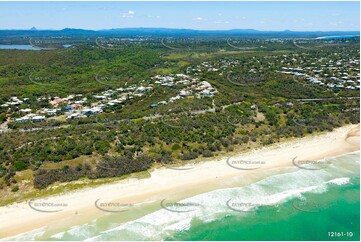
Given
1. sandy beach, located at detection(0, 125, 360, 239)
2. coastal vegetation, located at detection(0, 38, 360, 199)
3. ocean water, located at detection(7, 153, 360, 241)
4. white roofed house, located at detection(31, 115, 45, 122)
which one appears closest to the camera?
ocean water, located at detection(7, 153, 360, 241)

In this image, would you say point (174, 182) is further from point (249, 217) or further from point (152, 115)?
point (152, 115)

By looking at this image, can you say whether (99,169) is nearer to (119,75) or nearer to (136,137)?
(136,137)

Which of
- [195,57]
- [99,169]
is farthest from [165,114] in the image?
[195,57]

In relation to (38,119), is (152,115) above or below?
above

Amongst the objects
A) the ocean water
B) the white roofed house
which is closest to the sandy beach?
the ocean water

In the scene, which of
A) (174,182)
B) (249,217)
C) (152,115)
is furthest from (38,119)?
(249,217)

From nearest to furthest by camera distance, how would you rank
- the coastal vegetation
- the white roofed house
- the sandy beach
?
the sandy beach < the coastal vegetation < the white roofed house

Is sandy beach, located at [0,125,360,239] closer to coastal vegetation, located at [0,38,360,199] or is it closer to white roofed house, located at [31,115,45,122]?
coastal vegetation, located at [0,38,360,199]
